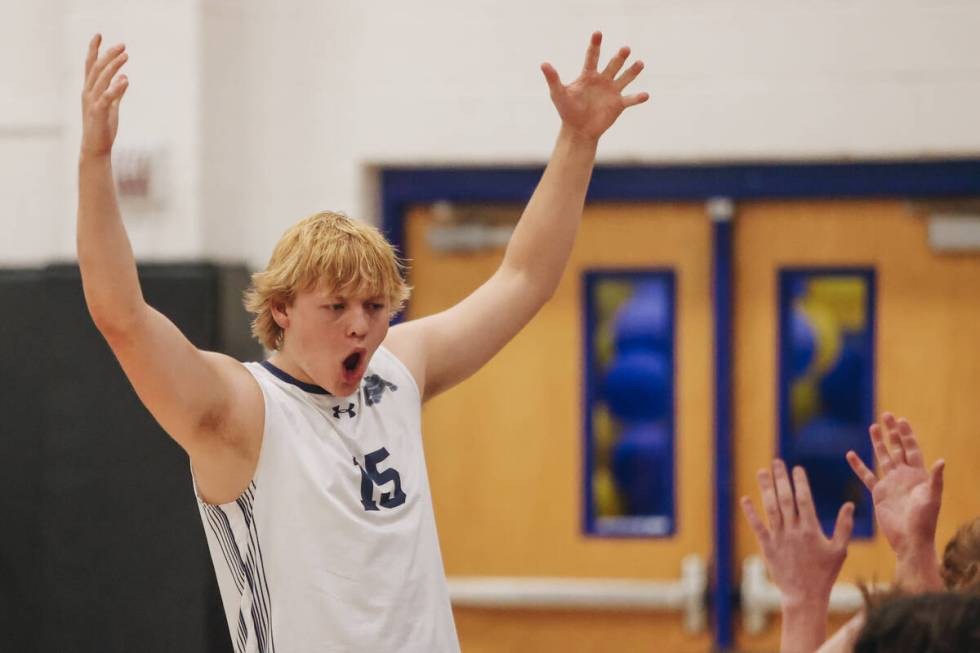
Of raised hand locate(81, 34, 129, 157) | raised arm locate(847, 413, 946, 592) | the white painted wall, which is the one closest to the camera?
raised hand locate(81, 34, 129, 157)

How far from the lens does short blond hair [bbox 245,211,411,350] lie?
5.94 feet

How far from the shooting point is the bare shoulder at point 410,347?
2049 millimetres

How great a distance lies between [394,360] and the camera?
6.64 ft

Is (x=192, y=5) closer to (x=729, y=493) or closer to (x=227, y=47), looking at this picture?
(x=227, y=47)

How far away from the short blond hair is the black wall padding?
1.74 m

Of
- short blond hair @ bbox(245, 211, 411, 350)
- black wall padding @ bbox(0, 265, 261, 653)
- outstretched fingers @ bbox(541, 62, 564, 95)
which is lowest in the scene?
black wall padding @ bbox(0, 265, 261, 653)

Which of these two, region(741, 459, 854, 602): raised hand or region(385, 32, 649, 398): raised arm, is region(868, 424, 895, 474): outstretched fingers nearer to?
region(741, 459, 854, 602): raised hand

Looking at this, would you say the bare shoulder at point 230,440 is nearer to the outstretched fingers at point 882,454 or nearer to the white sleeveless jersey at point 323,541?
the white sleeveless jersey at point 323,541

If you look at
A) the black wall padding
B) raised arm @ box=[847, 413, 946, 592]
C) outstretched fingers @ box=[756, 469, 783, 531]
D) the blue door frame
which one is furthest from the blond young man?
the blue door frame

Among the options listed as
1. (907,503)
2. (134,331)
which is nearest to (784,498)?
(907,503)

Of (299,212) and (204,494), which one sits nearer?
(204,494)

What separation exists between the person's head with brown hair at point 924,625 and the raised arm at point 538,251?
993mm

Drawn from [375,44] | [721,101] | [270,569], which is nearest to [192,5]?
[375,44]

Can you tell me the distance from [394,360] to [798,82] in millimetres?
2086
